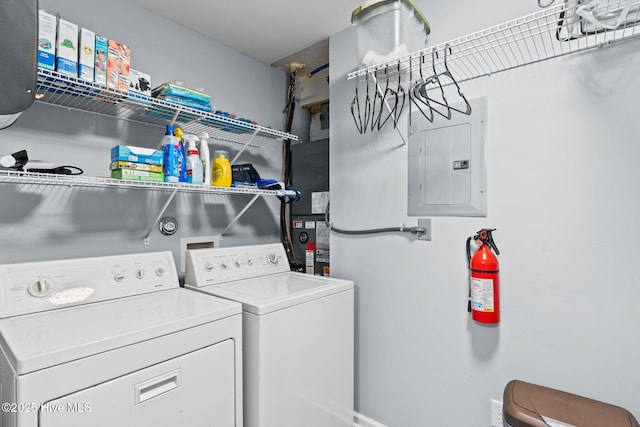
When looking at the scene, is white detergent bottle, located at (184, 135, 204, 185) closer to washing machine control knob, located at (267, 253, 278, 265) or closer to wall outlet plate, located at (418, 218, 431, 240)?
washing machine control knob, located at (267, 253, 278, 265)

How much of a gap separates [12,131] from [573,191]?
2.37 m

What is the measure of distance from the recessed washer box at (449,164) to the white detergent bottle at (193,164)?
1.11 metres

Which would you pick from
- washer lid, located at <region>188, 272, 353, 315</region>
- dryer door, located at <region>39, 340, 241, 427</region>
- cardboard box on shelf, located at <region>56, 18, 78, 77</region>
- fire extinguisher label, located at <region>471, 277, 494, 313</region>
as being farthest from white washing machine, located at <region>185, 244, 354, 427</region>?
cardboard box on shelf, located at <region>56, 18, 78, 77</region>

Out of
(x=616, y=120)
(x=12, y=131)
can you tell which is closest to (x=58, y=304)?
(x=12, y=131)

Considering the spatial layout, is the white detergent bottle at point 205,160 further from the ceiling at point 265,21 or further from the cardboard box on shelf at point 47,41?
the ceiling at point 265,21

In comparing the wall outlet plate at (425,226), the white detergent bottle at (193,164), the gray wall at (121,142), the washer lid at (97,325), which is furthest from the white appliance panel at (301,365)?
the gray wall at (121,142)

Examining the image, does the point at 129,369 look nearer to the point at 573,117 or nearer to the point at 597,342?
the point at 597,342

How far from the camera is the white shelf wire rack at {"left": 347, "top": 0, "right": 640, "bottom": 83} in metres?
1.09

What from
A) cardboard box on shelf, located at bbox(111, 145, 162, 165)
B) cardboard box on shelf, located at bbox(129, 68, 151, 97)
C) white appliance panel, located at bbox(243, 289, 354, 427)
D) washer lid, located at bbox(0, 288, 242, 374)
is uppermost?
cardboard box on shelf, located at bbox(129, 68, 151, 97)

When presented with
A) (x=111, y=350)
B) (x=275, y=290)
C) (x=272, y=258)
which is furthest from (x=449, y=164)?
(x=111, y=350)

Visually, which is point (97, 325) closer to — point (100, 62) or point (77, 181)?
point (77, 181)

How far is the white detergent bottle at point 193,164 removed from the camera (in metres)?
1.68

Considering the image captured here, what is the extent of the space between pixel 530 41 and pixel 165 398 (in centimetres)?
199

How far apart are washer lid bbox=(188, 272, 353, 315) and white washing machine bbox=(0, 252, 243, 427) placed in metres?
0.09
